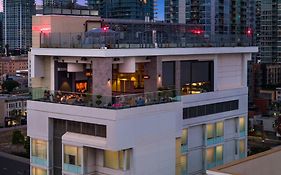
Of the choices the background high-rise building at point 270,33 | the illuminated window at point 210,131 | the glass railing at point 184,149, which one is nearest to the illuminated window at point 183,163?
the glass railing at point 184,149

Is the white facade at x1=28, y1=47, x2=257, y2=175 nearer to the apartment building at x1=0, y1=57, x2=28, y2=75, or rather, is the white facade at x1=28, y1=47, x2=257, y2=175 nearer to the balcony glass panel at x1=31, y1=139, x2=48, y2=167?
the balcony glass panel at x1=31, y1=139, x2=48, y2=167

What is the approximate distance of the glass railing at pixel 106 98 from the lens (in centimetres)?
1284

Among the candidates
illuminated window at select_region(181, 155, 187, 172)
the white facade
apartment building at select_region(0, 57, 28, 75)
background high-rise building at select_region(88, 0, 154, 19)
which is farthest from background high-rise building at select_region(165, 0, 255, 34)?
apartment building at select_region(0, 57, 28, 75)

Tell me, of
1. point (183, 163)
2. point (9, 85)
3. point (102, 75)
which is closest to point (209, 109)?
point (183, 163)

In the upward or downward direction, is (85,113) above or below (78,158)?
above

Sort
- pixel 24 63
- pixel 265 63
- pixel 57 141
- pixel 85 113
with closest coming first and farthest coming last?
pixel 85 113
pixel 57 141
pixel 265 63
pixel 24 63

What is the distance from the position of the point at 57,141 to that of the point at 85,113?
5.36 feet

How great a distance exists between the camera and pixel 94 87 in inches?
537

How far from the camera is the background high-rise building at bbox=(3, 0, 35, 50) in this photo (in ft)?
380

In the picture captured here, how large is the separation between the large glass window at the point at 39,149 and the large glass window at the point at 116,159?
6.44ft

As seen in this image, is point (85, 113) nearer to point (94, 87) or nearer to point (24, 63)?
point (94, 87)

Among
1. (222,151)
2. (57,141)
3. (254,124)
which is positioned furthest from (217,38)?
(254,124)

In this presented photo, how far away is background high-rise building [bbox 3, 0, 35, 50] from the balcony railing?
4010 inches

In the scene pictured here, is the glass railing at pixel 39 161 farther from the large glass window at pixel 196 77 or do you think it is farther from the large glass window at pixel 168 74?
the large glass window at pixel 196 77
